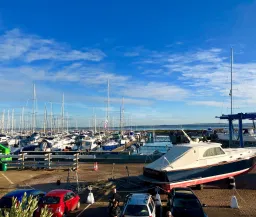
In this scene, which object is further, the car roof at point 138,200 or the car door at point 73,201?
the car door at point 73,201

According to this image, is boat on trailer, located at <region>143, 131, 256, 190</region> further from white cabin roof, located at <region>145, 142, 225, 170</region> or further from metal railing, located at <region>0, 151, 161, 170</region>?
metal railing, located at <region>0, 151, 161, 170</region>

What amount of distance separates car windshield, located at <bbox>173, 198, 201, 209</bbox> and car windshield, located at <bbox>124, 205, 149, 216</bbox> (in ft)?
5.80

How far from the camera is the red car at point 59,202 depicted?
1223cm

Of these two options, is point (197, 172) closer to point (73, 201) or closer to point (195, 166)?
point (195, 166)

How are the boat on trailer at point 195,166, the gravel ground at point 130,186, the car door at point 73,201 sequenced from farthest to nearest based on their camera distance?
the boat on trailer at point 195,166, the gravel ground at point 130,186, the car door at point 73,201

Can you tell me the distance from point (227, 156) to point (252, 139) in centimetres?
2955

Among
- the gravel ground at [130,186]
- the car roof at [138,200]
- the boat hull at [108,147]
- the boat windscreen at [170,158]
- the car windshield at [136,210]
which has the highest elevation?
the boat windscreen at [170,158]

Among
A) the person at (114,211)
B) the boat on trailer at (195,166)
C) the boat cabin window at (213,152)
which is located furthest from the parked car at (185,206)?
the boat cabin window at (213,152)

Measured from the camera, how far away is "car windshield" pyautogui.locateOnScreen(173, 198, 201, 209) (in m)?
11.4

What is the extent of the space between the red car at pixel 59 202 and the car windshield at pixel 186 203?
486 cm

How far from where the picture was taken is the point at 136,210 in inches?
414

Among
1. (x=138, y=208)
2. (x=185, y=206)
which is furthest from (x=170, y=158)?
(x=138, y=208)

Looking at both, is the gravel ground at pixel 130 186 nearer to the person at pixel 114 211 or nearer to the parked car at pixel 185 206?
the person at pixel 114 211

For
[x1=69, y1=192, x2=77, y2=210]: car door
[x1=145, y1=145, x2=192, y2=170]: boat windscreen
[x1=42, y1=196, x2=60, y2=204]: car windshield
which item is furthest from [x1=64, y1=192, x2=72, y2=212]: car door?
[x1=145, y1=145, x2=192, y2=170]: boat windscreen
